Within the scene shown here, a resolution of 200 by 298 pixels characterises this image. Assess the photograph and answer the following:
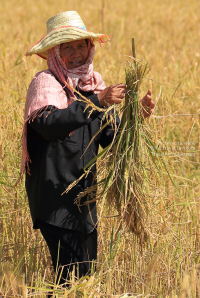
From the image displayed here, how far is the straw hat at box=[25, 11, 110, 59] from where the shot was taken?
2094mm

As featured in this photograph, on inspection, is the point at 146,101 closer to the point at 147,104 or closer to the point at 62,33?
the point at 147,104

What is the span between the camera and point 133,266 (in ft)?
7.50

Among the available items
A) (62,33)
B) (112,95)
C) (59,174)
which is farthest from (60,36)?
(59,174)

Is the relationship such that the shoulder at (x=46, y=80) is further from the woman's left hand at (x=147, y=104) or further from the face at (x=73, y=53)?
the woman's left hand at (x=147, y=104)

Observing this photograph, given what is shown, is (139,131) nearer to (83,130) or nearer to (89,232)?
(83,130)

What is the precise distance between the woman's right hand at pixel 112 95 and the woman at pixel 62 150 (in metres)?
0.01

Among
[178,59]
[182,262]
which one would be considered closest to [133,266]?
[182,262]

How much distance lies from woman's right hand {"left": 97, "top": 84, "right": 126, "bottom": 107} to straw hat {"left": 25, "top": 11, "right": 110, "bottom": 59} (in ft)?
0.96

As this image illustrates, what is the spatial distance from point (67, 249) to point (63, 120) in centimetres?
55

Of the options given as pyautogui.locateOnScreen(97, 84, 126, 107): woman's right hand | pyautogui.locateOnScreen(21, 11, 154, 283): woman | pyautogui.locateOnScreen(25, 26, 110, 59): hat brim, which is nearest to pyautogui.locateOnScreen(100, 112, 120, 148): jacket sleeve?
pyautogui.locateOnScreen(21, 11, 154, 283): woman

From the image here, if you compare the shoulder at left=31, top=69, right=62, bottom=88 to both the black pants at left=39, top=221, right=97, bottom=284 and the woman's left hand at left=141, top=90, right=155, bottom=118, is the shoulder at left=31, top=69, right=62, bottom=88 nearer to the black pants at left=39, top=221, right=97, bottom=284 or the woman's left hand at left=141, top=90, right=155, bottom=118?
the woman's left hand at left=141, top=90, right=155, bottom=118

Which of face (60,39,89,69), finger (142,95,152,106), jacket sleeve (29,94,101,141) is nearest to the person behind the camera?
jacket sleeve (29,94,101,141)

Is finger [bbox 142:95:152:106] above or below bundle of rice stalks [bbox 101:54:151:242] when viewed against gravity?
above

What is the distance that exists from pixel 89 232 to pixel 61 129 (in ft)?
1.53
